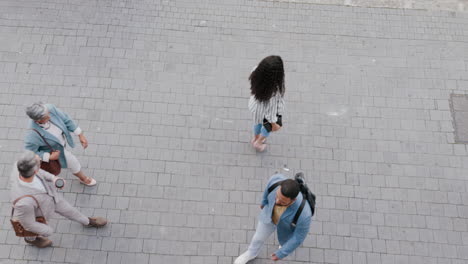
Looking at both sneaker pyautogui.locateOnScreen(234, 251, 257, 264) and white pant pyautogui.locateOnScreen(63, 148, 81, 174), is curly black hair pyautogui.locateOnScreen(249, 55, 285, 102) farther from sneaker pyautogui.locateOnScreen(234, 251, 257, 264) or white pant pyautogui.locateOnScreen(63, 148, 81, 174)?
white pant pyautogui.locateOnScreen(63, 148, 81, 174)

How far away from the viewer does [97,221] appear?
536 centimetres

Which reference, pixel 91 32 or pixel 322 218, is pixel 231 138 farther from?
pixel 91 32

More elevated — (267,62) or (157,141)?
(267,62)

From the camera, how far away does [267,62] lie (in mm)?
4645

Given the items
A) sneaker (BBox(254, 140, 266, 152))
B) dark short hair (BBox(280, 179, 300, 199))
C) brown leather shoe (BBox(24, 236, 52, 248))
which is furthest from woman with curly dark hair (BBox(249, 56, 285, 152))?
brown leather shoe (BBox(24, 236, 52, 248))

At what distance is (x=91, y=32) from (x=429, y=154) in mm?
6042

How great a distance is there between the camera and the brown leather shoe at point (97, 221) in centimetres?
531

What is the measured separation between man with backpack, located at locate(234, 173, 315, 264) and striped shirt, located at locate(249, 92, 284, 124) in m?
1.15

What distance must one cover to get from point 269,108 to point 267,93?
11.7 inches

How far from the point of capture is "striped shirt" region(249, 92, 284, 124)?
16.7 feet

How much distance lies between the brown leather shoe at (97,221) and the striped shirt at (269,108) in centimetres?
248

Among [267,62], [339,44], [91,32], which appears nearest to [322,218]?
[267,62]

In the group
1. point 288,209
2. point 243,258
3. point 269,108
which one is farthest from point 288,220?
point 269,108

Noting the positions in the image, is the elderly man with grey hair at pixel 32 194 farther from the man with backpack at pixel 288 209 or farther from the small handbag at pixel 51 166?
the man with backpack at pixel 288 209
